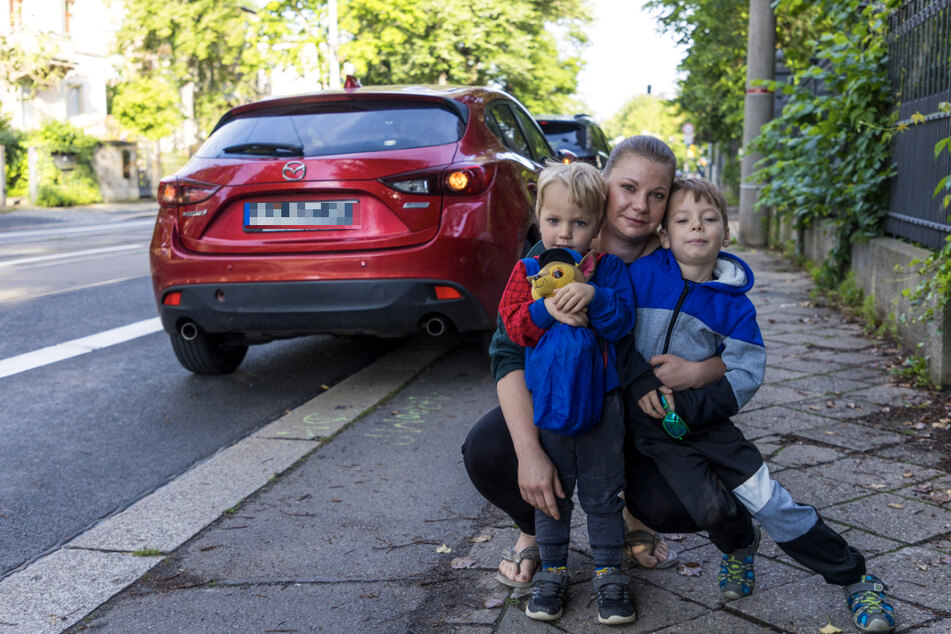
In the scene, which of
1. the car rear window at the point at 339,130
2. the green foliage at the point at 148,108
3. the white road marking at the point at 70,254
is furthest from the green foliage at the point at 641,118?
the car rear window at the point at 339,130

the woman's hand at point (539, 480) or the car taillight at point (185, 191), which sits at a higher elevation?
the car taillight at point (185, 191)

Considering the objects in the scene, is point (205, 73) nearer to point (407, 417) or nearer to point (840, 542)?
point (407, 417)

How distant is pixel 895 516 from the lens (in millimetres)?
3158

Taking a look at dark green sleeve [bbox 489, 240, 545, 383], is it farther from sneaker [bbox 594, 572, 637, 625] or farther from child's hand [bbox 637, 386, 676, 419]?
sneaker [bbox 594, 572, 637, 625]

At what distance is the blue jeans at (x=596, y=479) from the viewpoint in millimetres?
2488

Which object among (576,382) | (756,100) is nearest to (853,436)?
(576,382)

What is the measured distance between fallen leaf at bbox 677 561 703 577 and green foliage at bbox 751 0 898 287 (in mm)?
4436

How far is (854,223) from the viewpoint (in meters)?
7.48

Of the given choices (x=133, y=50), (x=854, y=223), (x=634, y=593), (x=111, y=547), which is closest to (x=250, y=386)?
(x=111, y=547)

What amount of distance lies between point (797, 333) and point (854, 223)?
1422 mm

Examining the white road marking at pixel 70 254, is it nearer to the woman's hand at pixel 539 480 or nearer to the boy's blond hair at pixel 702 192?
the woman's hand at pixel 539 480

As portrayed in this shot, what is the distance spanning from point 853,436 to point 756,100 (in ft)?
30.7

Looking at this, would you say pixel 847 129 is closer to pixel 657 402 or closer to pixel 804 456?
pixel 804 456

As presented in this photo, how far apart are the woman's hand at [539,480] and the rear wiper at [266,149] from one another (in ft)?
9.05
